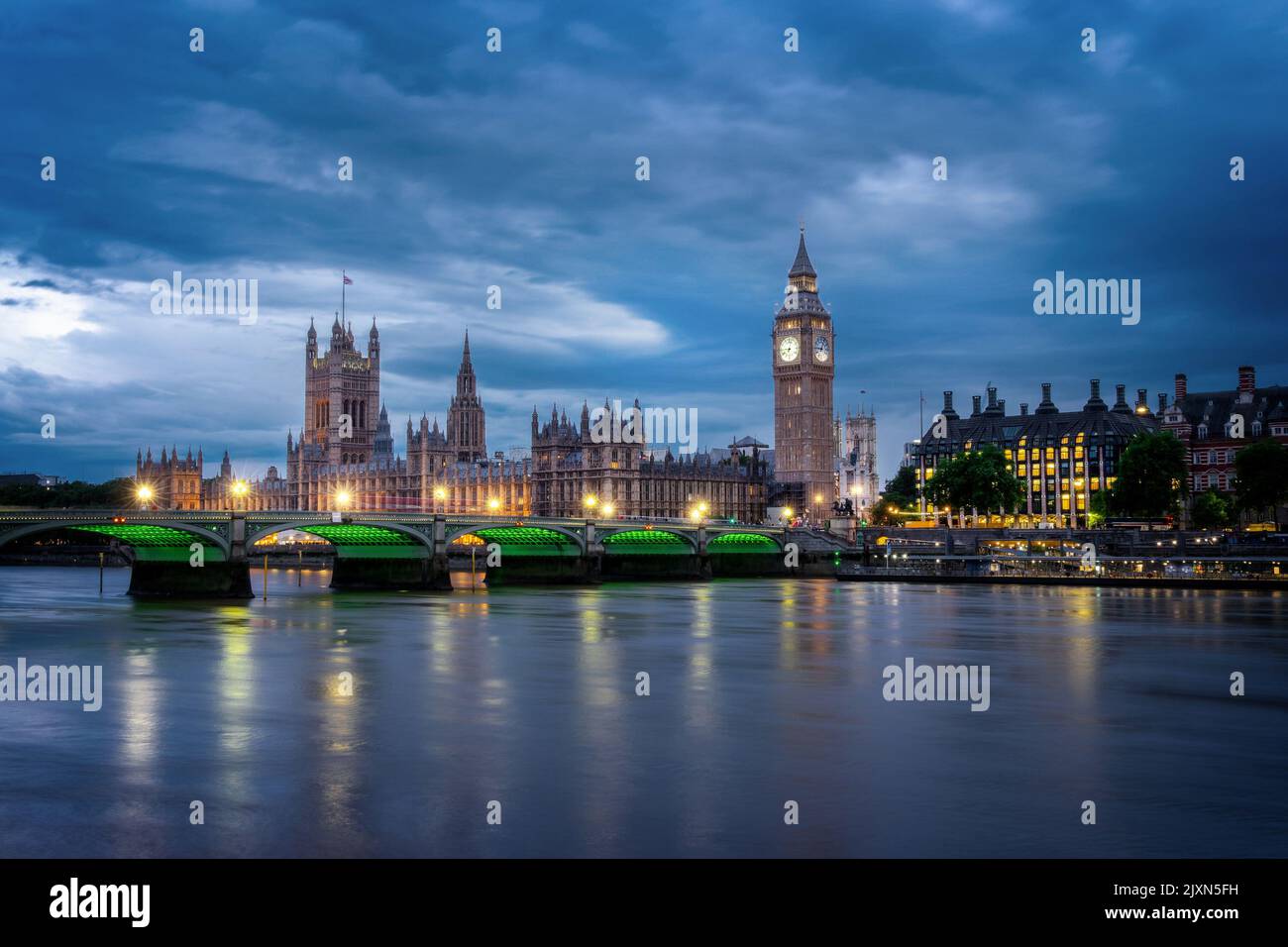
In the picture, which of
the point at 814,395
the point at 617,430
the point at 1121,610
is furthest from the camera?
the point at 814,395

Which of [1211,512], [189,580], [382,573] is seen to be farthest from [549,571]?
[1211,512]

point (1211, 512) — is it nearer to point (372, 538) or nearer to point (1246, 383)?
point (1246, 383)

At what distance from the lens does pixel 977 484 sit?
371ft

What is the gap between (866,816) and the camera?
61.5ft

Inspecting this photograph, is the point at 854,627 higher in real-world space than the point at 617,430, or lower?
lower

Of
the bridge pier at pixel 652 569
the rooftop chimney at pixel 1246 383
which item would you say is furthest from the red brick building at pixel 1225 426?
the bridge pier at pixel 652 569

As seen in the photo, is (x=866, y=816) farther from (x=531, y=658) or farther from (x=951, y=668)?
(x=531, y=658)

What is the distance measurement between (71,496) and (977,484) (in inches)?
4583

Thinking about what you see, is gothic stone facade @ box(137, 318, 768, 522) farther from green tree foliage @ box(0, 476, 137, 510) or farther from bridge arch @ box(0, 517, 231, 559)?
bridge arch @ box(0, 517, 231, 559)

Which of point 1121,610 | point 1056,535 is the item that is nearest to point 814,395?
point 1056,535

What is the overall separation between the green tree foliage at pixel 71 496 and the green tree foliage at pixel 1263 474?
4778 inches

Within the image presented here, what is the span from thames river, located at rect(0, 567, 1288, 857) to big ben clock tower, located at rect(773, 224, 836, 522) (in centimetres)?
10108
